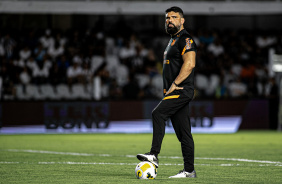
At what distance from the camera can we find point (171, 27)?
756 centimetres

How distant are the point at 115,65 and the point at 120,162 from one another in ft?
48.4

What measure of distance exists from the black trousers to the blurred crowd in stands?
13.5 metres

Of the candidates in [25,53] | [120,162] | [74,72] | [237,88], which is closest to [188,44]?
[120,162]

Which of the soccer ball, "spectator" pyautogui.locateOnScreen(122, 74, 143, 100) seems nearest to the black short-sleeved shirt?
the soccer ball

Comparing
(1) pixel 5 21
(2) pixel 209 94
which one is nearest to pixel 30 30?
(1) pixel 5 21

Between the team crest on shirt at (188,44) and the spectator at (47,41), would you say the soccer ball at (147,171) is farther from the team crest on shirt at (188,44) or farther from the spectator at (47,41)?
the spectator at (47,41)

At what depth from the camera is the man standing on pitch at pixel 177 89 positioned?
292 inches

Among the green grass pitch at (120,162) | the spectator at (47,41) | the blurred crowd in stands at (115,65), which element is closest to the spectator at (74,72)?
the blurred crowd in stands at (115,65)

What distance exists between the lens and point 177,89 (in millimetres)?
7488

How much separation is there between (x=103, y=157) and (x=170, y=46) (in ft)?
13.0

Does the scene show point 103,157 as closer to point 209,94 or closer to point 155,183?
point 155,183

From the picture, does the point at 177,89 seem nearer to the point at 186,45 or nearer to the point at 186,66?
the point at 186,66

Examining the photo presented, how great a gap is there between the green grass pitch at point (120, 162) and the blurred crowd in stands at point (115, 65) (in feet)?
23.6

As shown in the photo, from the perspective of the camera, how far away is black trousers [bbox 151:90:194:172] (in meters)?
7.43
